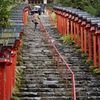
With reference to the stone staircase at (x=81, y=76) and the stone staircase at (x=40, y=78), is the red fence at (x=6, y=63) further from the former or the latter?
the stone staircase at (x=81, y=76)

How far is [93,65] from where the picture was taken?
19.8 metres

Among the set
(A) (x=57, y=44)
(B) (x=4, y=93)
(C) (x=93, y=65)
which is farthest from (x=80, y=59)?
(B) (x=4, y=93)

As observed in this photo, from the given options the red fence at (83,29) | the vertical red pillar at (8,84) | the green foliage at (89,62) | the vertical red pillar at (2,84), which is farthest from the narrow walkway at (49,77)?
the vertical red pillar at (2,84)

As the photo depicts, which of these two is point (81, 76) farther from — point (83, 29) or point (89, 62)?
point (83, 29)

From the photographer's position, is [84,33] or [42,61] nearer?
[42,61]

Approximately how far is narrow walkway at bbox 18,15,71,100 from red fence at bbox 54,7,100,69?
2.11 m

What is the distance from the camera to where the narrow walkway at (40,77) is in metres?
16.2

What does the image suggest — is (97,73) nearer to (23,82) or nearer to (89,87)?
(89,87)

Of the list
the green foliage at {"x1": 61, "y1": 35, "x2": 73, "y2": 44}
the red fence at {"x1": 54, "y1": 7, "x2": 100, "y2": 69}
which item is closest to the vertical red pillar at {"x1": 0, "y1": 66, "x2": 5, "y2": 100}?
the red fence at {"x1": 54, "y1": 7, "x2": 100, "y2": 69}

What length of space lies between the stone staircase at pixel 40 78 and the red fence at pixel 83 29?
2.11m

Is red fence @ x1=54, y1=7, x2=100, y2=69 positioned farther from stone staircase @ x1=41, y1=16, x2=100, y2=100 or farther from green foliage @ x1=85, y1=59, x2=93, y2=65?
stone staircase @ x1=41, y1=16, x2=100, y2=100

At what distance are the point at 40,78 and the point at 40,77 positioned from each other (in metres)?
0.12

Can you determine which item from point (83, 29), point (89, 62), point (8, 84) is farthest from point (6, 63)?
point (83, 29)

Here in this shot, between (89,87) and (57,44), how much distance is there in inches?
319
